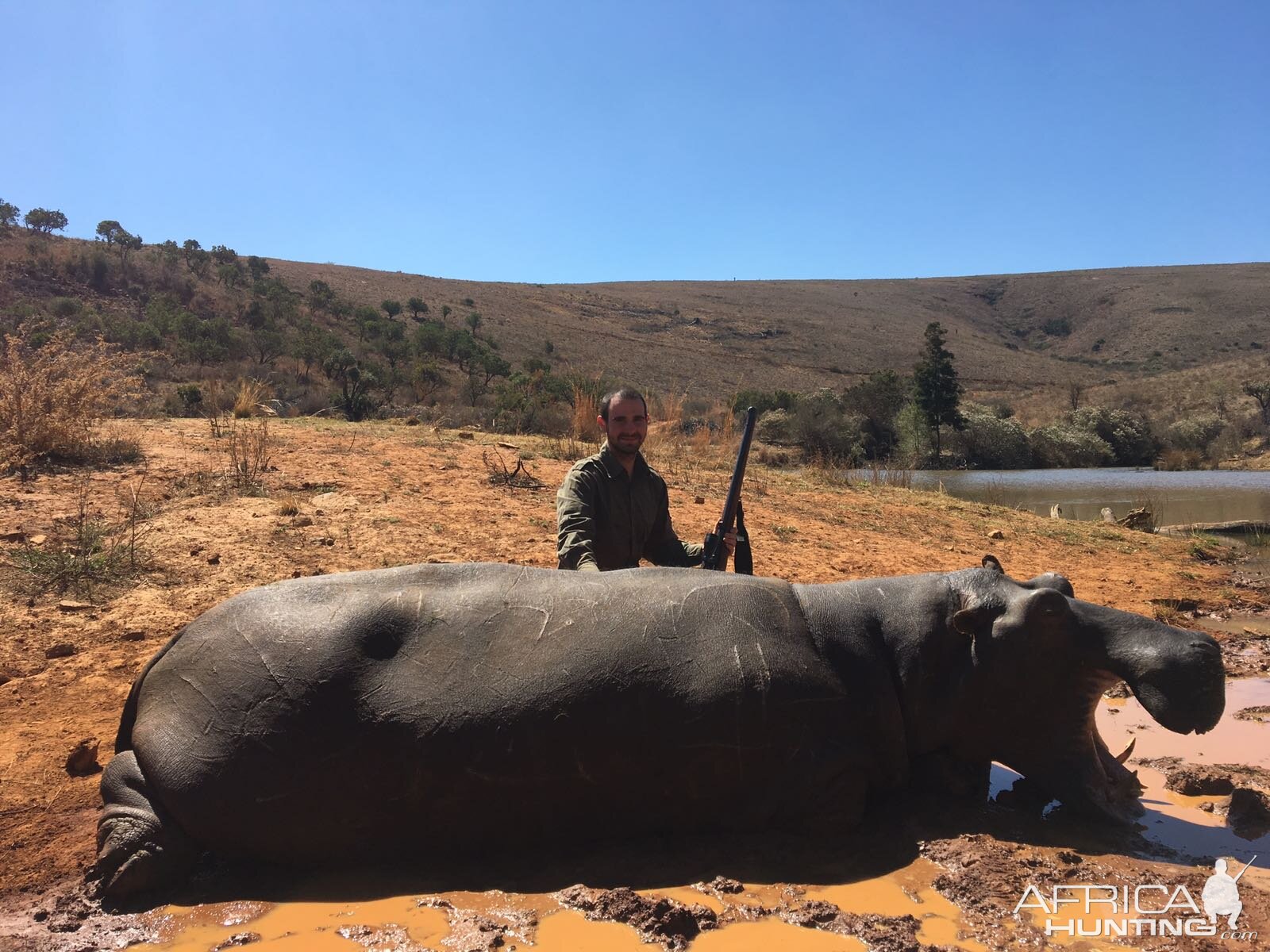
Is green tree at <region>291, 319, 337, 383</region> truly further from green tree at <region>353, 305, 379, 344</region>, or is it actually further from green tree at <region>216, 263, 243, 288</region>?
green tree at <region>216, 263, 243, 288</region>

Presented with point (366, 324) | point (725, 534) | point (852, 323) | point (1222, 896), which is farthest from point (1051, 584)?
point (852, 323)

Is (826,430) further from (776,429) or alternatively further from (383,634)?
(383,634)

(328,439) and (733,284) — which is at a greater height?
(733,284)

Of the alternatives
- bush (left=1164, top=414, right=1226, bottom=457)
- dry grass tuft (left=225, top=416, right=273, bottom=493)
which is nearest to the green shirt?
dry grass tuft (left=225, top=416, right=273, bottom=493)

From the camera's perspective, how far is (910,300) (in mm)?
86688

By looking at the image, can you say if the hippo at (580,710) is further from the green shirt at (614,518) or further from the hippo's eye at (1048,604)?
the green shirt at (614,518)

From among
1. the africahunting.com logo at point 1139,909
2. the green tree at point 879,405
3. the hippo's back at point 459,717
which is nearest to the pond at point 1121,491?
the green tree at point 879,405

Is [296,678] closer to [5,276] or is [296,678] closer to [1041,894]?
[1041,894]

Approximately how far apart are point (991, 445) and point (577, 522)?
2763 cm

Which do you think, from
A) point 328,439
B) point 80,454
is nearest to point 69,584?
point 80,454

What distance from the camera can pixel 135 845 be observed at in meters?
2.79

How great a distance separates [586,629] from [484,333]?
46767 millimetres

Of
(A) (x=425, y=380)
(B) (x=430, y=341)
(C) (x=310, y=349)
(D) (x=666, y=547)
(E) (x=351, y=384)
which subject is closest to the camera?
(D) (x=666, y=547)

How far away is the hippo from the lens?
110 inches
